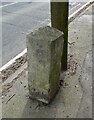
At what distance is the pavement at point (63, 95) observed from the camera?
434cm

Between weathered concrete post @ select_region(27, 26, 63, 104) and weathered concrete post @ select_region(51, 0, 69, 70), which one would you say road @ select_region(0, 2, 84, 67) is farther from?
weathered concrete post @ select_region(27, 26, 63, 104)

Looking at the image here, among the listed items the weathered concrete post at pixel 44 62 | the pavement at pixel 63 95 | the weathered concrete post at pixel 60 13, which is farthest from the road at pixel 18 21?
the weathered concrete post at pixel 44 62

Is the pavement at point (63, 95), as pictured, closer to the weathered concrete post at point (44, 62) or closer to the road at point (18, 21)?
the weathered concrete post at point (44, 62)

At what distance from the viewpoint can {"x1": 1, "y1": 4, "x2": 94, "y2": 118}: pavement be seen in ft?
14.3

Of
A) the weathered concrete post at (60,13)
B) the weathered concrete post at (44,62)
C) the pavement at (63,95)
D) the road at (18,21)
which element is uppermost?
the weathered concrete post at (60,13)

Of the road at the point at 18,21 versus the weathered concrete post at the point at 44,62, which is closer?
the weathered concrete post at the point at 44,62

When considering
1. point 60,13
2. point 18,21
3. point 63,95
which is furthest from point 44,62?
point 18,21

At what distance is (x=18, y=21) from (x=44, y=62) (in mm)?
6622

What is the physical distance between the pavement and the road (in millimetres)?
1592

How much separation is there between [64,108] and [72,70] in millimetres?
1364

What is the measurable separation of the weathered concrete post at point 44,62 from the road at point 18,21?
233 cm

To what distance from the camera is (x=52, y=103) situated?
4.59 m

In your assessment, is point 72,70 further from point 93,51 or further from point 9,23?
point 9,23

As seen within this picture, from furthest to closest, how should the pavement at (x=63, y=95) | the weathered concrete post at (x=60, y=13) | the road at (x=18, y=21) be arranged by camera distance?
1. the road at (x=18, y=21)
2. the weathered concrete post at (x=60, y=13)
3. the pavement at (x=63, y=95)
